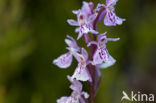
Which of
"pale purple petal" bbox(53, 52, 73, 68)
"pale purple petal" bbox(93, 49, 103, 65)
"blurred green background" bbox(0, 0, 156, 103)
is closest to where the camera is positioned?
"pale purple petal" bbox(93, 49, 103, 65)

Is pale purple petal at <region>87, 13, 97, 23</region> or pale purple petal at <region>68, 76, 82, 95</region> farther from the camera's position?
pale purple petal at <region>68, 76, 82, 95</region>

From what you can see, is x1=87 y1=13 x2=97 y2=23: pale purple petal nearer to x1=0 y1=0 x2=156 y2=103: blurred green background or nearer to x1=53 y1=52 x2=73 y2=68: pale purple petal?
x1=53 y1=52 x2=73 y2=68: pale purple petal

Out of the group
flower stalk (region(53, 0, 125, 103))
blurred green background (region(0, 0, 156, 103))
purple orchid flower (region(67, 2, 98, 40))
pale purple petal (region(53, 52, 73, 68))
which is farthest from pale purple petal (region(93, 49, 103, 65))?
blurred green background (region(0, 0, 156, 103))

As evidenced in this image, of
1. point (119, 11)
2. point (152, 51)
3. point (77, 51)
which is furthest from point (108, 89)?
point (152, 51)

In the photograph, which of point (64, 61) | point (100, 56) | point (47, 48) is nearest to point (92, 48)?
point (100, 56)

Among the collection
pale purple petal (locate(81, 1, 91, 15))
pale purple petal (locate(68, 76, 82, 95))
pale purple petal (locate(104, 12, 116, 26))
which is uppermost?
pale purple petal (locate(81, 1, 91, 15))

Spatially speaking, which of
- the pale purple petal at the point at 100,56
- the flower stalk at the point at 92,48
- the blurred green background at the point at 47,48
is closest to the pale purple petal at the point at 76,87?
the flower stalk at the point at 92,48

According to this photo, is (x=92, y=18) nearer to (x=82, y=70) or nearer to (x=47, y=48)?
(x=82, y=70)

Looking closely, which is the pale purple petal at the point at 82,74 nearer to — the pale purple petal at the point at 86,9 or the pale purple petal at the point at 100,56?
the pale purple petal at the point at 100,56

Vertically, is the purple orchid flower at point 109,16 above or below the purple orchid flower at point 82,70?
above

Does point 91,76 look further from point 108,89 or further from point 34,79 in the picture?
point 34,79
